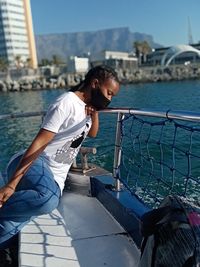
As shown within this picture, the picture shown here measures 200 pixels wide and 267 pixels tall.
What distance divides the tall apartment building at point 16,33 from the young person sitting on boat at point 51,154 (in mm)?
115304

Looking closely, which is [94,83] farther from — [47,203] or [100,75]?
[47,203]

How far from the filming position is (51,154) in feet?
7.81

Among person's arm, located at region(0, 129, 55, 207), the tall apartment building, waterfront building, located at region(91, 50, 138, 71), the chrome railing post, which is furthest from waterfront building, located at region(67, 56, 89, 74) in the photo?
person's arm, located at region(0, 129, 55, 207)

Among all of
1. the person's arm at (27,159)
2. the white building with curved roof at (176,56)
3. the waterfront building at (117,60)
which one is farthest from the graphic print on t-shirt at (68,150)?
the white building with curved roof at (176,56)

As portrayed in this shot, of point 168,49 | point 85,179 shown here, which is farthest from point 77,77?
point 85,179

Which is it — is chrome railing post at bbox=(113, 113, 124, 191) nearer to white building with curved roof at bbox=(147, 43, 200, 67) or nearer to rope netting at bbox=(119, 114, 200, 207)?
rope netting at bbox=(119, 114, 200, 207)

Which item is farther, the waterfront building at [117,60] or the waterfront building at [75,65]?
the waterfront building at [117,60]

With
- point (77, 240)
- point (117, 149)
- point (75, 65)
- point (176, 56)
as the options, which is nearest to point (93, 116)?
point (117, 149)

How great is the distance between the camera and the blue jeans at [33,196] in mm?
2271

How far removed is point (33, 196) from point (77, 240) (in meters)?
0.46

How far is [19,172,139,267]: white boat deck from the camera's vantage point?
2.21 metres

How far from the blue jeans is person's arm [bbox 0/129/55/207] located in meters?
0.11

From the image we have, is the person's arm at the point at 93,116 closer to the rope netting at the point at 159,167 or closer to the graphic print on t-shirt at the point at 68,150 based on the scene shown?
the graphic print on t-shirt at the point at 68,150

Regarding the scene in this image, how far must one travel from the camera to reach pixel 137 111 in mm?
2645
